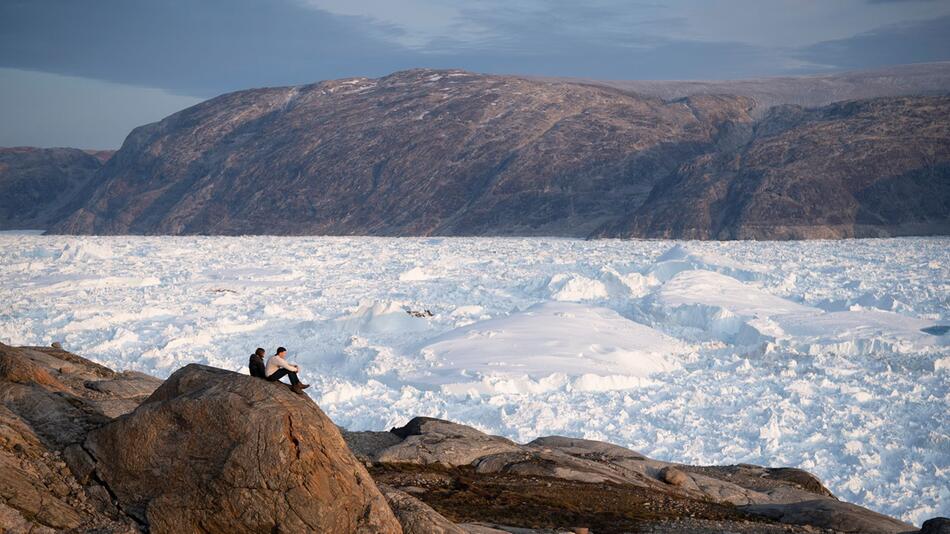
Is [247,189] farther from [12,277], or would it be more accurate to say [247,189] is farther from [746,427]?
[746,427]

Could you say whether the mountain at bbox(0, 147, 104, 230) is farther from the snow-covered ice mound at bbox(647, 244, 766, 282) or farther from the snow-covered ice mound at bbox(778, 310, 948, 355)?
the snow-covered ice mound at bbox(778, 310, 948, 355)

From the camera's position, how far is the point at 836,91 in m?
77.4

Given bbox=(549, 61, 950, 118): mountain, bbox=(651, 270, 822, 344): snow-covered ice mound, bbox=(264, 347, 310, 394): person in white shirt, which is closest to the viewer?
bbox=(264, 347, 310, 394): person in white shirt

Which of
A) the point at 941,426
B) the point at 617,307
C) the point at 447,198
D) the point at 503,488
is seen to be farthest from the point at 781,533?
the point at 447,198

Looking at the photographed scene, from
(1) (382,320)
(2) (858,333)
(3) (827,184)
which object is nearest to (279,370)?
(1) (382,320)

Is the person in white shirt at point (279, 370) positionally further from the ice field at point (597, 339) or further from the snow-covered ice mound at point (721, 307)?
the snow-covered ice mound at point (721, 307)

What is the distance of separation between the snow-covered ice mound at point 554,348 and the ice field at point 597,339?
2.5 inches

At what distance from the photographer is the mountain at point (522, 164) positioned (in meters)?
52.0

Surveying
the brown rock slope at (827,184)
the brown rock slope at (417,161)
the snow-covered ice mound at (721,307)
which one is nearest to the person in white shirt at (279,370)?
the snow-covered ice mound at (721,307)

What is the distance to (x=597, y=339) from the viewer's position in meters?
19.0

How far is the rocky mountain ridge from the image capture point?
Result: 231 inches

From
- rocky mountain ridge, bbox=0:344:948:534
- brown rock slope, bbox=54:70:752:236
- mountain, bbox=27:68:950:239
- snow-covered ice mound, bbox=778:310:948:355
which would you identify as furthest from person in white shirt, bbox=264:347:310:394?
brown rock slope, bbox=54:70:752:236

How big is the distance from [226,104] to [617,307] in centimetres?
7404

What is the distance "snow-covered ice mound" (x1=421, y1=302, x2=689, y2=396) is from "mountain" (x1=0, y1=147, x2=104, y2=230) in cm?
6821
